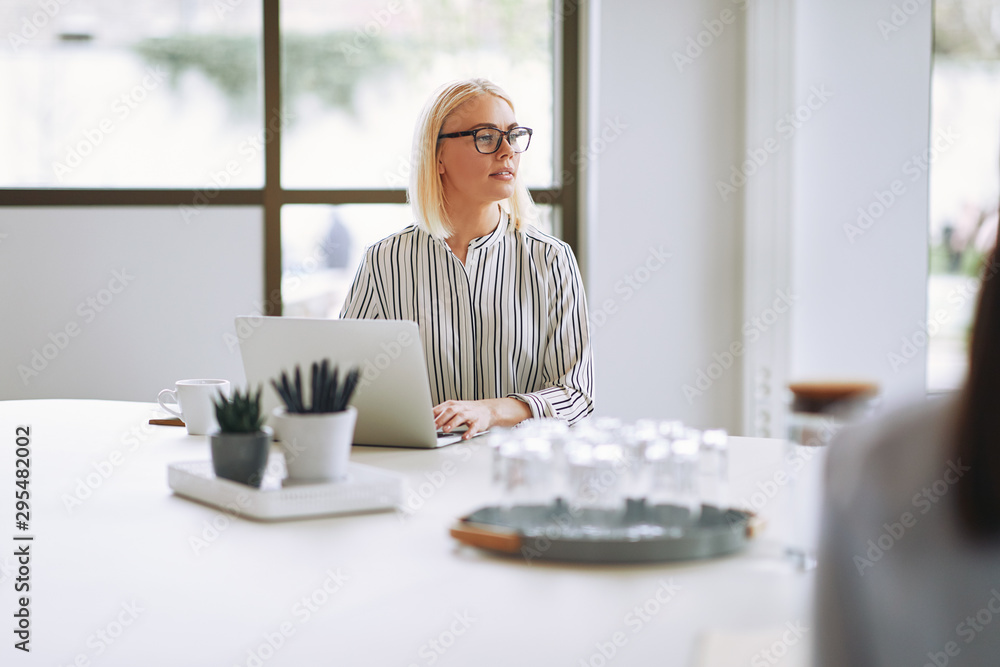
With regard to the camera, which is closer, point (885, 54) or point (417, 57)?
point (885, 54)

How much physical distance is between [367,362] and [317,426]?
0.33 metres

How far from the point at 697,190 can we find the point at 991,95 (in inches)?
42.0

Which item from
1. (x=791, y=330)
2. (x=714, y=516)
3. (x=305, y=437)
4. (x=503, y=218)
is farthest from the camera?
(x=791, y=330)

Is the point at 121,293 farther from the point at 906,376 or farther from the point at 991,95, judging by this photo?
the point at 991,95

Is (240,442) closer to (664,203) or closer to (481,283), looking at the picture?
(481,283)

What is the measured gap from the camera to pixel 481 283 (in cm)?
236

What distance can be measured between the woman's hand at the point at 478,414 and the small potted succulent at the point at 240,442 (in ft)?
1.55

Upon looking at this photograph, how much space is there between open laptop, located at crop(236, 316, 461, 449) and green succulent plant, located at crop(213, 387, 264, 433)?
0.25m

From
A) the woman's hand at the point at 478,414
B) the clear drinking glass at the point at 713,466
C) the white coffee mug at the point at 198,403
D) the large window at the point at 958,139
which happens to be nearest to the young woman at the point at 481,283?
the woman's hand at the point at 478,414

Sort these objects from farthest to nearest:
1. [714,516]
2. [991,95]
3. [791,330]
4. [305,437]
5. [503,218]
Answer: [791,330] < [991,95] < [503,218] < [305,437] < [714,516]

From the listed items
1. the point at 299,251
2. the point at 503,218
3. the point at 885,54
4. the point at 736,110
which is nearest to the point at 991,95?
the point at 885,54

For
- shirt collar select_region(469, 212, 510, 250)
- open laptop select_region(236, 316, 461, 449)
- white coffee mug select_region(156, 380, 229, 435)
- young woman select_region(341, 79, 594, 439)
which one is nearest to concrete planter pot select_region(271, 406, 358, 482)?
open laptop select_region(236, 316, 461, 449)

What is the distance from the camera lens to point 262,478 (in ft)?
4.42

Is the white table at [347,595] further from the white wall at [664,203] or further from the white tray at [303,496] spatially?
the white wall at [664,203]
